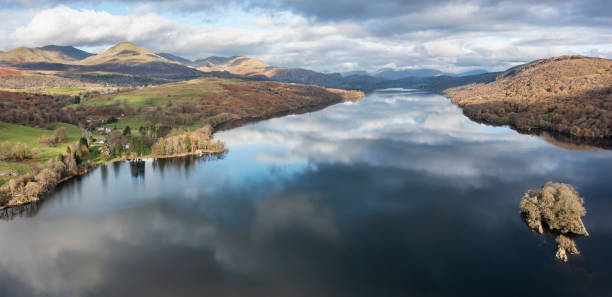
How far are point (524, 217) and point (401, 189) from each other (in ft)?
53.4

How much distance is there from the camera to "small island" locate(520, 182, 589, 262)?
38631 mm

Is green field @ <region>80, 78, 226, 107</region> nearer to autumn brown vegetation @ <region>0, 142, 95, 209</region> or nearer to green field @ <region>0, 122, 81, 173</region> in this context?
green field @ <region>0, 122, 81, 173</region>

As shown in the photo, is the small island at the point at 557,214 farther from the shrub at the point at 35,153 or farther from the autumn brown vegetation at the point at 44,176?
the shrub at the point at 35,153

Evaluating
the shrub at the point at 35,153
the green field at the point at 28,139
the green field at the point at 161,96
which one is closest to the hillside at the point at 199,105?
the green field at the point at 161,96

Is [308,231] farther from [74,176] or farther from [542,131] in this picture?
[542,131]

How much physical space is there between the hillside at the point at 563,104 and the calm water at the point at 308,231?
34.7m

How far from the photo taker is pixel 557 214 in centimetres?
4050

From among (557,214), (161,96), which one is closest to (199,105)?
(161,96)

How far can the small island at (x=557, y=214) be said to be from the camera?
38631 millimetres

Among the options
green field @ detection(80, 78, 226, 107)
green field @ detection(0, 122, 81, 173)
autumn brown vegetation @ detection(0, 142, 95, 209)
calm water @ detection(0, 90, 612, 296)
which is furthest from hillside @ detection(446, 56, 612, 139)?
green field @ detection(0, 122, 81, 173)

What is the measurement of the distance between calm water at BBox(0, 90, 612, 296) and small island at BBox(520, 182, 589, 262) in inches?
56.0

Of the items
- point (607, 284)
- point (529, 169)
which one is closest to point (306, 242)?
point (607, 284)

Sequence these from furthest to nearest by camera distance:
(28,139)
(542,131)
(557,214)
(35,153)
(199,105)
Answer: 1. (199,105)
2. (542,131)
3. (28,139)
4. (35,153)
5. (557,214)

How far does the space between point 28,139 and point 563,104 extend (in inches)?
5982
